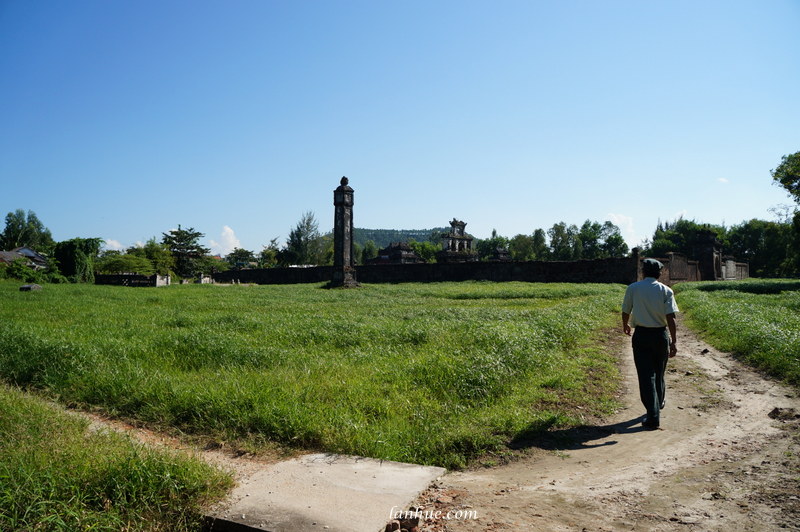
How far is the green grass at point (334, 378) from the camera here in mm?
4340

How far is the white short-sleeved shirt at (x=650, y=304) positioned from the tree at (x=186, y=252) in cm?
4814

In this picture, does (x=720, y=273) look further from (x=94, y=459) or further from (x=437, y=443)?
(x=94, y=459)

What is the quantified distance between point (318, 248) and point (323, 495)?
6080cm

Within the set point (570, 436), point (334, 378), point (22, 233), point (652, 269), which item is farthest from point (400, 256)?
point (22, 233)

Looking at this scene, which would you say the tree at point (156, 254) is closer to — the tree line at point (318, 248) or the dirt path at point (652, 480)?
the tree line at point (318, 248)

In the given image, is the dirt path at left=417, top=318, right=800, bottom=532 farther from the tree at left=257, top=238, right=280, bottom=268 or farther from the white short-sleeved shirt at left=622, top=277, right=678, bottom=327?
the tree at left=257, top=238, right=280, bottom=268

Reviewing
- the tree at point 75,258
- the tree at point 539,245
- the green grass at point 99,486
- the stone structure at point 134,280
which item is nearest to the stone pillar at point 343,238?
the stone structure at point 134,280

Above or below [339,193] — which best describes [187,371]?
below

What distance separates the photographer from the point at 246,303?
16109 mm

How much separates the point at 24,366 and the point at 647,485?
7.49 meters

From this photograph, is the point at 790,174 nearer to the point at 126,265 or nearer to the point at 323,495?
the point at 323,495

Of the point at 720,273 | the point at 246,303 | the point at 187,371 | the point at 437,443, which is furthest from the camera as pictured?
the point at 720,273

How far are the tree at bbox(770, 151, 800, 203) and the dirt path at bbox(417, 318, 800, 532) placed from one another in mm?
23608

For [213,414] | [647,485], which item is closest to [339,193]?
[213,414]
